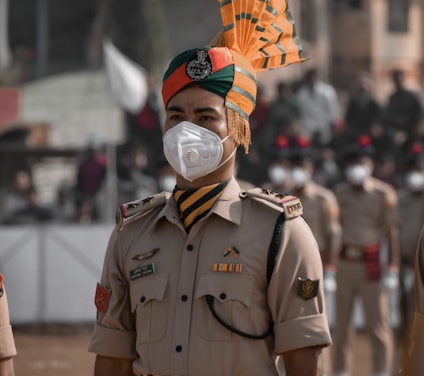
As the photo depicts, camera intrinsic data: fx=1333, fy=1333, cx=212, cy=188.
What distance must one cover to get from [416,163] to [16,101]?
9596 millimetres

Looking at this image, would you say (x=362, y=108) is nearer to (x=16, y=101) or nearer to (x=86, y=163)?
(x=86, y=163)

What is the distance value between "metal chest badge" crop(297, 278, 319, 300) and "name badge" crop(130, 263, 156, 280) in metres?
0.53

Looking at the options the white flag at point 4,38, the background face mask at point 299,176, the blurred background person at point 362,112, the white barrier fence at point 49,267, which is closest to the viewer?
the background face mask at point 299,176

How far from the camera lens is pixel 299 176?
41.3 feet

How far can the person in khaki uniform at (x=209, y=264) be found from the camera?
462cm

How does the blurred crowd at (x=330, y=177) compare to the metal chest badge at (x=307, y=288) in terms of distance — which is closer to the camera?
the metal chest badge at (x=307, y=288)

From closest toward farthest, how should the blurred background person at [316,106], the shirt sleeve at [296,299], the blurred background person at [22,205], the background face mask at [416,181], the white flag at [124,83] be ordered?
1. the shirt sleeve at [296,299]
2. the background face mask at [416,181]
3. the blurred background person at [22,205]
4. the white flag at [124,83]
5. the blurred background person at [316,106]

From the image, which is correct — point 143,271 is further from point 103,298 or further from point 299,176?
point 299,176

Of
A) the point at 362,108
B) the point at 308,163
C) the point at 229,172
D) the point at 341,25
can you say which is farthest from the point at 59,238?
the point at 341,25

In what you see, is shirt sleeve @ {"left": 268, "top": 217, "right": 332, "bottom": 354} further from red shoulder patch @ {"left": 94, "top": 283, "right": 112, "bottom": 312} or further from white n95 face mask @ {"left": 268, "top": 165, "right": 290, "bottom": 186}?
white n95 face mask @ {"left": 268, "top": 165, "right": 290, "bottom": 186}

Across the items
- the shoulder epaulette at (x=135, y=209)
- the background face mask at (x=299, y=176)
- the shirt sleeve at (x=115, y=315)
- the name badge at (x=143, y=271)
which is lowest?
the background face mask at (x=299, y=176)

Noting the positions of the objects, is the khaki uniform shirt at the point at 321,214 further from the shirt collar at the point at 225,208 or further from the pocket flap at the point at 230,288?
the pocket flap at the point at 230,288

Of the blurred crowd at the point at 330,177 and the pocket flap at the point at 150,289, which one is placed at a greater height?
the pocket flap at the point at 150,289

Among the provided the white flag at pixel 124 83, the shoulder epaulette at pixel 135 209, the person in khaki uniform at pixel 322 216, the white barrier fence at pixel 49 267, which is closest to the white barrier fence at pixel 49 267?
the white barrier fence at pixel 49 267
